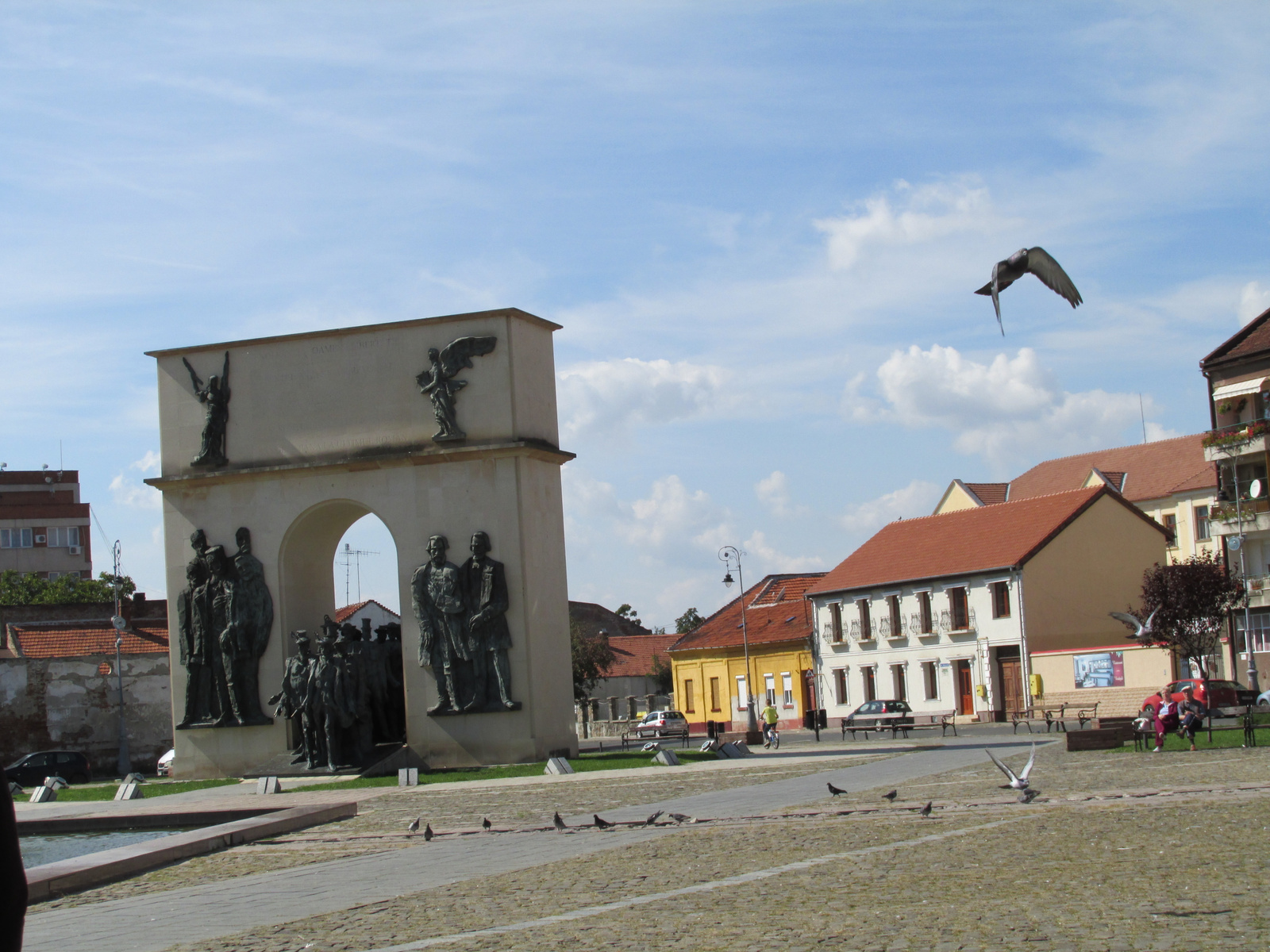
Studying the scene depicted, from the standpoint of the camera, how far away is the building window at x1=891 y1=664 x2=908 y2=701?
5681 cm

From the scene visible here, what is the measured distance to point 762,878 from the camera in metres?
10.5

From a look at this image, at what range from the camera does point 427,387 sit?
2841 centimetres

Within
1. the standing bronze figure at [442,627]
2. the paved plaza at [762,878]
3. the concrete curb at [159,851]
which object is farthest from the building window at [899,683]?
the concrete curb at [159,851]

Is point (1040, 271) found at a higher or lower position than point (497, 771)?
higher

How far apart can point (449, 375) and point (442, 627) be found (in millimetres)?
4826

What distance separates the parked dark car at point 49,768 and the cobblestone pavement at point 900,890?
29895mm

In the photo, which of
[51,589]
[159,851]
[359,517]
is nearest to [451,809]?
[159,851]

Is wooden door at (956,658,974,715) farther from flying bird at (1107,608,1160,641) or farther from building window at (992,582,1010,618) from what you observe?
flying bird at (1107,608,1160,641)

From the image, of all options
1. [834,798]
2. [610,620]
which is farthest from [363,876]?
[610,620]

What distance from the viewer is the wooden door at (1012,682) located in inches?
2002

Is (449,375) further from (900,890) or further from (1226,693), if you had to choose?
(1226,693)

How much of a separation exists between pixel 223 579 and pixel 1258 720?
21.2 meters

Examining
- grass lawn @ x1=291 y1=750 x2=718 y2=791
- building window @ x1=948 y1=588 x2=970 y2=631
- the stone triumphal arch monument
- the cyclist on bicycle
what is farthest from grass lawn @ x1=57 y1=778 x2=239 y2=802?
building window @ x1=948 y1=588 x2=970 y2=631

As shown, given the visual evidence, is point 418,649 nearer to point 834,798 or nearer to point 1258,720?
point 834,798
